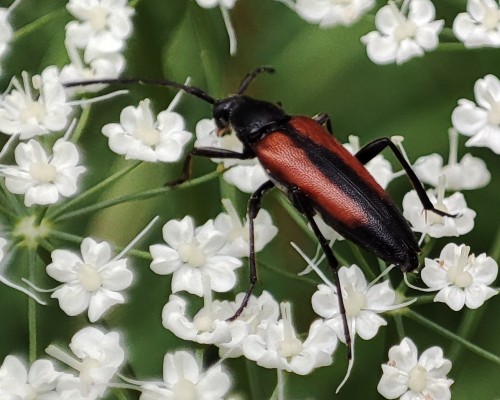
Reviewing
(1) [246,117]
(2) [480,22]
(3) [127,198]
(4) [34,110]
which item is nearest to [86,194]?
(3) [127,198]

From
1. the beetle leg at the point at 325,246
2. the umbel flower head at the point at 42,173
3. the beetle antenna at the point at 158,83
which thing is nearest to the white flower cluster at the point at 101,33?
the beetle antenna at the point at 158,83

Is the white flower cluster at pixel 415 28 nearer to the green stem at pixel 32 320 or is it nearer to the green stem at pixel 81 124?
the green stem at pixel 81 124

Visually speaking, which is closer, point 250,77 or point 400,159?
point 400,159

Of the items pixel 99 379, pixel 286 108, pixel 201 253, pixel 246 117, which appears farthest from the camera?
pixel 286 108

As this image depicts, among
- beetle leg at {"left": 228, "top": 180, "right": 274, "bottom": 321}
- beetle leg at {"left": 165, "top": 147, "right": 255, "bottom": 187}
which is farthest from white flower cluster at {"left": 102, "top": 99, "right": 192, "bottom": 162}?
beetle leg at {"left": 228, "top": 180, "right": 274, "bottom": 321}

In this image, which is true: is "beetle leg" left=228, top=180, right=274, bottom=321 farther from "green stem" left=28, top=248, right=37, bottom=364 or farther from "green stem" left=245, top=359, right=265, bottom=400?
"green stem" left=28, top=248, right=37, bottom=364

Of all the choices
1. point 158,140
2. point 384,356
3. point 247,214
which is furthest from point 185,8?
point 384,356

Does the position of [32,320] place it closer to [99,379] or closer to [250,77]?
[99,379]
